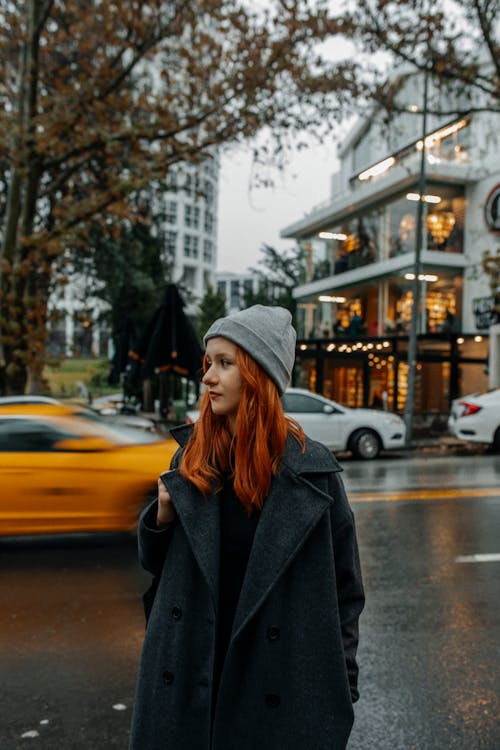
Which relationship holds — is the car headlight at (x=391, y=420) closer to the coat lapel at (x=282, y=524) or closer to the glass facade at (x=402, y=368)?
the glass facade at (x=402, y=368)

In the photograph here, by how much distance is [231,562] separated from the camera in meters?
1.99

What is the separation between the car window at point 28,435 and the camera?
6.66 meters

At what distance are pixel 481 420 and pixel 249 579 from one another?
50.0 ft

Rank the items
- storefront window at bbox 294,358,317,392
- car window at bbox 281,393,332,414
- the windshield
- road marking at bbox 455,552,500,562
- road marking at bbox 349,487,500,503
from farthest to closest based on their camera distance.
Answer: storefront window at bbox 294,358,317,392, car window at bbox 281,393,332,414, road marking at bbox 349,487,500,503, the windshield, road marking at bbox 455,552,500,562

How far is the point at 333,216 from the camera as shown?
32.2 m

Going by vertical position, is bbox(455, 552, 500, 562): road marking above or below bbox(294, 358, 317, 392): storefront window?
below

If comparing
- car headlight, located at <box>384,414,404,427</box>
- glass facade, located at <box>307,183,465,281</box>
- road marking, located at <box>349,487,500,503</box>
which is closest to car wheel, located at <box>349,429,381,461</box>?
car headlight, located at <box>384,414,404,427</box>

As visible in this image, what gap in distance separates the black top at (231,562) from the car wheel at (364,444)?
13.2 m

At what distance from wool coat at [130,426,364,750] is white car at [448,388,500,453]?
49.2ft

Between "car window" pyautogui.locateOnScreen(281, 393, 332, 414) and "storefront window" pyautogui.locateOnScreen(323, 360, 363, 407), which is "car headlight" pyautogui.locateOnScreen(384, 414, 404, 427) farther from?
"storefront window" pyautogui.locateOnScreen(323, 360, 363, 407)

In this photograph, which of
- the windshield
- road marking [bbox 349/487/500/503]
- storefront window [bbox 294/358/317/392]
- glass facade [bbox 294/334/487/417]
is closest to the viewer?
the windshield

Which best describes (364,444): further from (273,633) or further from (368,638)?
(273,633)

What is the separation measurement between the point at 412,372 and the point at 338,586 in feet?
57.3

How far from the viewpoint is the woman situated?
187cm
